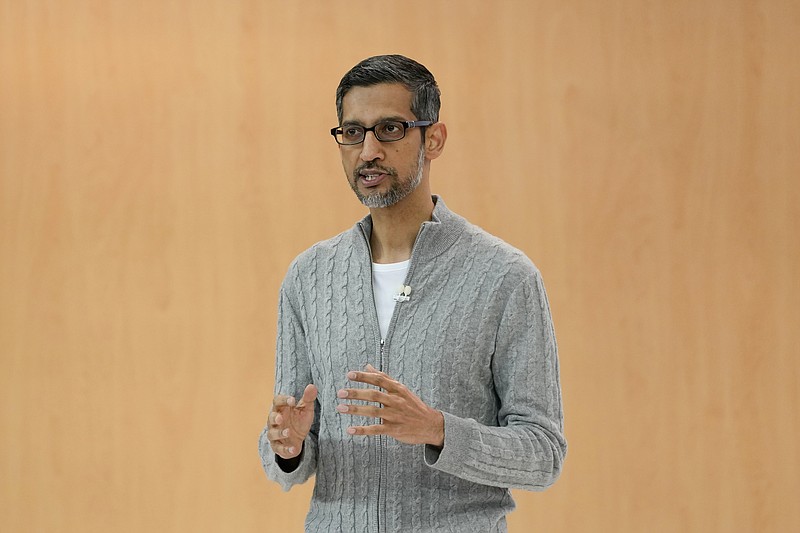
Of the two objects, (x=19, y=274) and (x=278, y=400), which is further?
(x=19, y=274)

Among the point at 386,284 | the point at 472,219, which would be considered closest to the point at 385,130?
the point at 386,284

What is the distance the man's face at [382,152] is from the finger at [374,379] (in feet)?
1.24

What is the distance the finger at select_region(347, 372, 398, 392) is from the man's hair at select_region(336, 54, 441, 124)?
1.68 feet

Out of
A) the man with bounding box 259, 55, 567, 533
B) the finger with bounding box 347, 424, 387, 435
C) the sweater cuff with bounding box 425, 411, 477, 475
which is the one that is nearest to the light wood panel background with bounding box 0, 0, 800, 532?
the man with bounding box 259, 55, 567, 533

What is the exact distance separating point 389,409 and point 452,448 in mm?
136

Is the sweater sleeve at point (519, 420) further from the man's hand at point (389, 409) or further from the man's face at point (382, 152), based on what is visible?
the man's face at point (382, 152)

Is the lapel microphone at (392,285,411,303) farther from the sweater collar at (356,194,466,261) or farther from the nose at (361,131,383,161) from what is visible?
the nose at (361,131,383,161)

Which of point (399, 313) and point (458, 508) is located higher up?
point (399, 313)

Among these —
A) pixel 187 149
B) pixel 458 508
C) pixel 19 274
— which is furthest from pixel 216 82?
pixel 458 508

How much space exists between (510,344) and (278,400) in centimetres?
39

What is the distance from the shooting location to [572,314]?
3.04 meters

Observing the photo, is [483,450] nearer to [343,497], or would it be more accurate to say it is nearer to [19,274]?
[343,497]

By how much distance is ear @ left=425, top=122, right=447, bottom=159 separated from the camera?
1725 millimetres

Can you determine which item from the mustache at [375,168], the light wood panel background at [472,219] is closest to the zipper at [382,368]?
the mustache at [375,168]
